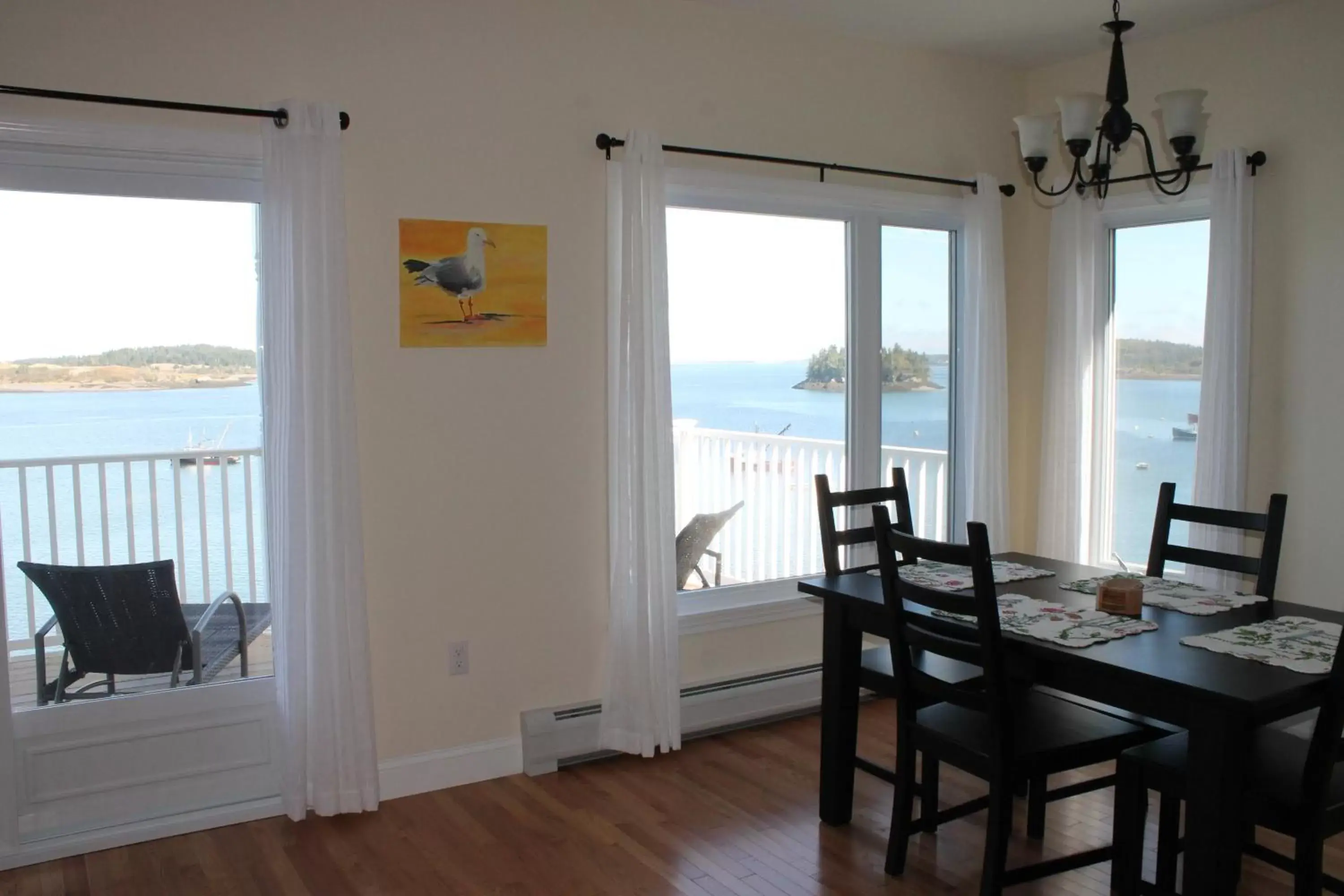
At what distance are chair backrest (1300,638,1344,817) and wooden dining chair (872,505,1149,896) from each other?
514 millimetres

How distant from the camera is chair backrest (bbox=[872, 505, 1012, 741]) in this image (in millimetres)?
2449

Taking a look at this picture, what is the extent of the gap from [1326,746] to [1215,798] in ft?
0.81

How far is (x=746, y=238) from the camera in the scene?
13.5 feet

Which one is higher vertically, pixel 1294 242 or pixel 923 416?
pixel 1294 242

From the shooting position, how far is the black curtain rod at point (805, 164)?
3.63 metres

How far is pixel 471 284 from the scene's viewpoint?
345 centimetres

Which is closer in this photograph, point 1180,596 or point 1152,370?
point 1180,596

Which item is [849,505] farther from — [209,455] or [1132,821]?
[209,455]

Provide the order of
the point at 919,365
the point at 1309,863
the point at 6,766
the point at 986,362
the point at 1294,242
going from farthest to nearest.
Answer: the point at 919,365
the point at 986,362
the point at 1294,242
the point at 6,766
the point at 1309,863

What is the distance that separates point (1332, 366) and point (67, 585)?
435cm

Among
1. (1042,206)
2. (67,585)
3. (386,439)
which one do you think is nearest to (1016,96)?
(1042,206)

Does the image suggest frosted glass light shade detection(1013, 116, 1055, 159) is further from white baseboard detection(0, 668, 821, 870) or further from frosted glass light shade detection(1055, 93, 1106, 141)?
white baseboard detection(0, 668, 821, 870)

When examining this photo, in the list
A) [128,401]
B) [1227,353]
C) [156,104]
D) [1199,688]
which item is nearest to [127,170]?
[156,104]

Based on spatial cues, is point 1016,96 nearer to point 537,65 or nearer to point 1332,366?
point 1332,366
